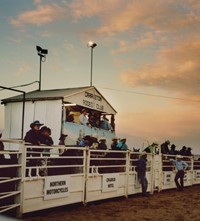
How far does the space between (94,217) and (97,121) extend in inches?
490

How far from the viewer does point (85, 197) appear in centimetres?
1105

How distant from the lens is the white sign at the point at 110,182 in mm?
12172

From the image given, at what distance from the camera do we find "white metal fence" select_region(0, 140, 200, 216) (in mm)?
8602

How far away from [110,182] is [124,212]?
248cm

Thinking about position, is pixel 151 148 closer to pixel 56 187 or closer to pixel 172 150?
pixel 172 150

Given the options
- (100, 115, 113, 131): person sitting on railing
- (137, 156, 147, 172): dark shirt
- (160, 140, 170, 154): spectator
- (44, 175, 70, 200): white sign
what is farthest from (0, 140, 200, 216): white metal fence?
(100, 115, 113, 131): person sitting on railing

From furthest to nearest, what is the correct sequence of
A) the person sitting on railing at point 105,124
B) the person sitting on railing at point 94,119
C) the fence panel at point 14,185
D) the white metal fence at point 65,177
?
the person sitting on railing at point 105,124 → the person sitting on railing at point 94,119 → the white metal fence at point 65,177 → the fence panel at point 14,185

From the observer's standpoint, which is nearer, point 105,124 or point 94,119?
point 94,119

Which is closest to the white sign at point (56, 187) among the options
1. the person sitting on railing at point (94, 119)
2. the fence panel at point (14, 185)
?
the fence panel at point (14, 185)

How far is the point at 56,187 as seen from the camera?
9.78 meters

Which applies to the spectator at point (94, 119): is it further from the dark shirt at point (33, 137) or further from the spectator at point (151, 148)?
the dark shirt at point (33, 137)

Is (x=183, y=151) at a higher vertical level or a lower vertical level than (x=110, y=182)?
higher

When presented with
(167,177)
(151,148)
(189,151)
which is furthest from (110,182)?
(189,151)

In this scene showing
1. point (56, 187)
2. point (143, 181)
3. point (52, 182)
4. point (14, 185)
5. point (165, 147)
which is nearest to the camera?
point (14, 185)
